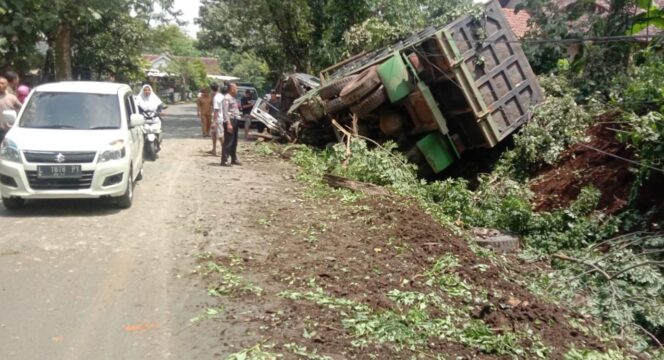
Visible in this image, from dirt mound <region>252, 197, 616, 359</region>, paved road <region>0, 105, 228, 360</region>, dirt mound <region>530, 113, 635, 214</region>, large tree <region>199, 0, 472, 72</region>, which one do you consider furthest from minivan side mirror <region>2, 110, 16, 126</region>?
large tree <region>199, 0, 472, 72</region>

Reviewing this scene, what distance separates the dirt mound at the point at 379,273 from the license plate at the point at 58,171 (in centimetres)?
283

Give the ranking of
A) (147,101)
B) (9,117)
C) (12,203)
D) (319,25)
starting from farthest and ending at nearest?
(319,25) → (147,101) → (9,117) → (12,203)

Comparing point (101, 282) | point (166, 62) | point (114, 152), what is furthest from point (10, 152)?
→ point (166, 62)

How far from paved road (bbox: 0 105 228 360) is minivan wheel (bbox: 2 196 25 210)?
5.5 inches

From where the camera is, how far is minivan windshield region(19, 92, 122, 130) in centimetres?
895

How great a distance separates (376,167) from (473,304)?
522 centimetres

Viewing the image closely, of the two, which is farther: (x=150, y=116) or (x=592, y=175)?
(x=150, y=116)

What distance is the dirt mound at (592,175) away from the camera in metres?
8.99

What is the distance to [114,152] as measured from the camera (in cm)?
862

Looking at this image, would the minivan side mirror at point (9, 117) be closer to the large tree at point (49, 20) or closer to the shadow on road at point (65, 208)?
the shadow on road at point (65, 208)

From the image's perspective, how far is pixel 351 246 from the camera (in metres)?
Result: 7.30

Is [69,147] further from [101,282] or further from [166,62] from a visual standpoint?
[166,62]

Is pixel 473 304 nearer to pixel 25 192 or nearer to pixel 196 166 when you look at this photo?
pixel 25 192

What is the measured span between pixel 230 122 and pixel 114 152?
4.23 m
